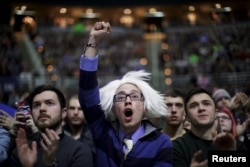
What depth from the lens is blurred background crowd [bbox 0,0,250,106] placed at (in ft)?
37.0

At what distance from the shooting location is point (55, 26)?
2534cm

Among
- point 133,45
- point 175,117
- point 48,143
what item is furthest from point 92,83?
point 133,45

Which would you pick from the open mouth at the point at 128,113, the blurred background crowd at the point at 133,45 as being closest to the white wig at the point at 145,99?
the open mouth at the point at 128,113

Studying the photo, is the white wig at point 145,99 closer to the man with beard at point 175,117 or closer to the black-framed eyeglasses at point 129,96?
the black-framed eyeglasses at point 129,96

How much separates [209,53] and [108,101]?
539 inches

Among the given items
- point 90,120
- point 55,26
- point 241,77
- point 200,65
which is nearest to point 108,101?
point 90,120

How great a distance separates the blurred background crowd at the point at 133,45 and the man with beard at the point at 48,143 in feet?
14.9

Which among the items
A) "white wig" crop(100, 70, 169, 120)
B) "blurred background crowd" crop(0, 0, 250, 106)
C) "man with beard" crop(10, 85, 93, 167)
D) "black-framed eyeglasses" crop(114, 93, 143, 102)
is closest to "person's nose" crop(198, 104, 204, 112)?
"white wig" crop(100, 70, 169, 120)

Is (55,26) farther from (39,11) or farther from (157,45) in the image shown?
(157,45)

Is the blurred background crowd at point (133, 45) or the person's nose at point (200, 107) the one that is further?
the blurred background crowd at point (133, 45)

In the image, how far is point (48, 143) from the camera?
3.20 m

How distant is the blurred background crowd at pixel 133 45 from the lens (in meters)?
11.3

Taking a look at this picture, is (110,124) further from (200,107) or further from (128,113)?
Result: (200,107)

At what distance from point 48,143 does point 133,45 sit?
21.2m
